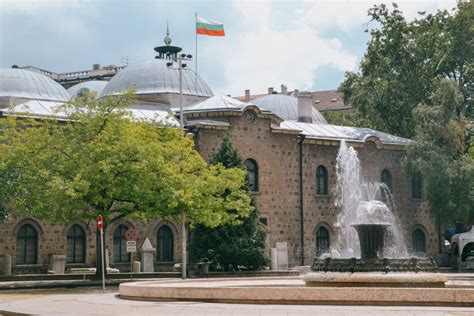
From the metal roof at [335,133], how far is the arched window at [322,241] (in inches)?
206

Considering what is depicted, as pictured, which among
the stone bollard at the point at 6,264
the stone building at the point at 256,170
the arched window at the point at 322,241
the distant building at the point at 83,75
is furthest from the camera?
the distant building at the point at 83,75

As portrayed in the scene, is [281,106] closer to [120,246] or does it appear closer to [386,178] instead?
[386,178]

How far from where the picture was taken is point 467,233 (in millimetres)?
47188

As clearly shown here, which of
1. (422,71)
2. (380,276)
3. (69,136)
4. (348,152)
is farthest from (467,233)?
(380,276)

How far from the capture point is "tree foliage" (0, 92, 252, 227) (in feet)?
98.9

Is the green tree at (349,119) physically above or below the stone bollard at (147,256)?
above

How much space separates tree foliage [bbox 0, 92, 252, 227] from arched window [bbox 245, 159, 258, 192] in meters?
10.2

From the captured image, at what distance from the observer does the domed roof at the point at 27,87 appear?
52312 millimetres

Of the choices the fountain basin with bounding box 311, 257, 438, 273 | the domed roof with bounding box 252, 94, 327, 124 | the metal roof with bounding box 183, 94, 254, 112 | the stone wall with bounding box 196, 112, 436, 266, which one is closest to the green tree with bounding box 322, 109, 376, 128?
the domed roof with bounding box 252, 94, 327, 124

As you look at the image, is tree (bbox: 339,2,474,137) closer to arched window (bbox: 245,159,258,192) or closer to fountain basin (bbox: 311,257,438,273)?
arched window (bbox: 245,159,258,192)

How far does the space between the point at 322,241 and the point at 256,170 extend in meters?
5.95

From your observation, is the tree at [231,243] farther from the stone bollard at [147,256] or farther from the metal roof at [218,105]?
the metal roof at [218,105]

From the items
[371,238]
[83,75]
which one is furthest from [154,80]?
[83,75]

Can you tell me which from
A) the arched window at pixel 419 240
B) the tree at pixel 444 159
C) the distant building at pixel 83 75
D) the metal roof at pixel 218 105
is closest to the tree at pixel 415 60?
Result: the tree at pixel 444 159
